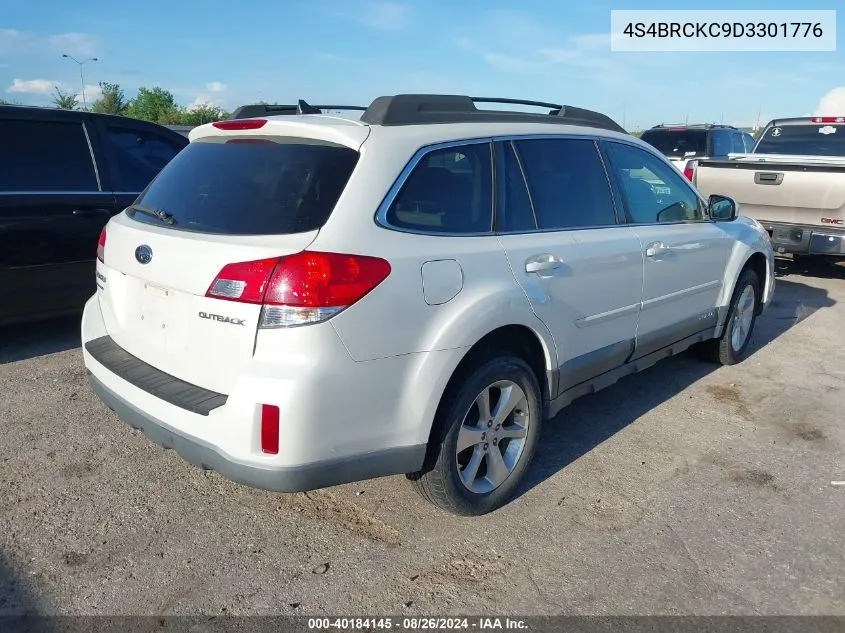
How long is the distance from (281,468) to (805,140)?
10.7 meters

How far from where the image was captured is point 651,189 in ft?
14.2

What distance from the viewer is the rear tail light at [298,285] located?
2.41 m

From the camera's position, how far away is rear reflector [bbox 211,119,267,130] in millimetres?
2996

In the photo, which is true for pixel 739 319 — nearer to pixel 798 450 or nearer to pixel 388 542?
pixel 798 450

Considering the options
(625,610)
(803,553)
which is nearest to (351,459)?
(625,610)

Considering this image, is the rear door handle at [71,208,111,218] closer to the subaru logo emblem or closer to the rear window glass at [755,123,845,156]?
the subaru logo emblem

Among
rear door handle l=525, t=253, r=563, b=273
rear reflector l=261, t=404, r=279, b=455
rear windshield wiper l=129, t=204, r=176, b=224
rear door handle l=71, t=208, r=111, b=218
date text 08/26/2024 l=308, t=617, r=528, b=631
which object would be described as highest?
rear door handle l=71, t=208, r=111, b=218

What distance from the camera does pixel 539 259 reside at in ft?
10.6

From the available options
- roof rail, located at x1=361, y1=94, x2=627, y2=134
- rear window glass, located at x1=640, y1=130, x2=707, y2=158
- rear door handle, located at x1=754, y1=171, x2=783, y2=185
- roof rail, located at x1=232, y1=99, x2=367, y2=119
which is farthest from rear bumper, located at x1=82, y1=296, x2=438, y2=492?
rear window glass, located at x1=640, y1=130, x2=707, y2=158

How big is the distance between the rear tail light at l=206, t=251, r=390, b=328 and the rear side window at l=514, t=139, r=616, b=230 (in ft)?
4.13

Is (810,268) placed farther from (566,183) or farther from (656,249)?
(566,183)

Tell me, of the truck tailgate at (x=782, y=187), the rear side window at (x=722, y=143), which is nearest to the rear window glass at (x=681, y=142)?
the rear side window at (x=722, y=143)

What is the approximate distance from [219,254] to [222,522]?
1262mm

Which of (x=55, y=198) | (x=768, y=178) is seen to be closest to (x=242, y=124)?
(x=55, y=198)
